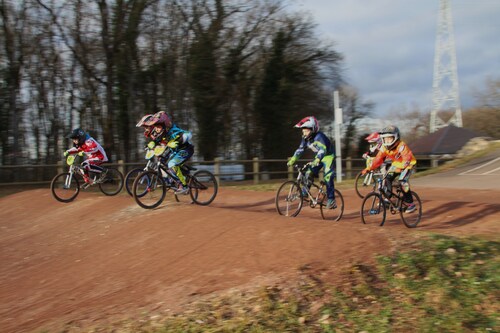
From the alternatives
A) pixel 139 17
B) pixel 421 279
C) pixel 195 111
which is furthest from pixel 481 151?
pixel 421 279

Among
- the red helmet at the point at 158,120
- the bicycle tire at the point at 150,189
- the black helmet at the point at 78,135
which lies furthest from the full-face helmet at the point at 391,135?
the black helmet at the point at 78,135

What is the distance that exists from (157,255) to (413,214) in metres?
5.57

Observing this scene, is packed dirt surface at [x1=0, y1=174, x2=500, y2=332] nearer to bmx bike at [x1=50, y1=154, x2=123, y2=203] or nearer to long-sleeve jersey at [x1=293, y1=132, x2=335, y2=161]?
bmx bike at [x1=50, y1=154, x2=123, y2=203]

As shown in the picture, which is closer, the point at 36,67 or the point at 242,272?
the point at 242,272

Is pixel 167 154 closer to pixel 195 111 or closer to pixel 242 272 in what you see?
pixel 242 272

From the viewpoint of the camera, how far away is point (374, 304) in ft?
14.1

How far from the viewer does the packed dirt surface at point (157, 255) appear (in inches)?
186

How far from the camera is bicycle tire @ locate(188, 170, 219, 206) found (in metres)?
9.51

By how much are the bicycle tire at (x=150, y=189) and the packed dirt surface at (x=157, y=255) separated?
199mm

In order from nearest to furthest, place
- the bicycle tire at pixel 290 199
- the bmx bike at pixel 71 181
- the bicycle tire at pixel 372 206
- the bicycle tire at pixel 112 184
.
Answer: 1. the bicycle tire at pixel 372 206
2. the bicycle tire at pixel 290 199
3. the bmx bike at pixel 71 181
4. the bicycle tire at pixel 112 184

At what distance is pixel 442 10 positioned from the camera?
108 ft

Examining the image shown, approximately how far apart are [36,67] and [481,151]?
23.7 metres

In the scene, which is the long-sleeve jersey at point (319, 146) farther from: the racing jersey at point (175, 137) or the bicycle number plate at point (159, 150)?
the bicycle number plate at point (159, 150)

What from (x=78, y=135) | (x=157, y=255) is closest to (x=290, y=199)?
(x=157, y=255)
